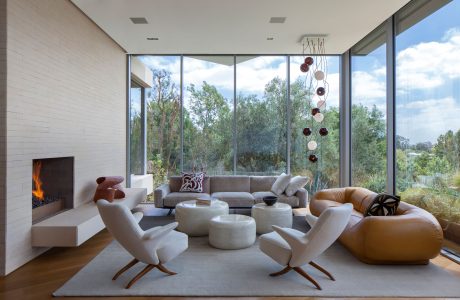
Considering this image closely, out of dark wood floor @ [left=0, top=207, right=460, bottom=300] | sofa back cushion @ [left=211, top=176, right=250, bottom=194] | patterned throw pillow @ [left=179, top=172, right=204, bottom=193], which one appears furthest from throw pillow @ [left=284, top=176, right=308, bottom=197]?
dark wood floor @ [left=0, top=207, right=460, bottom=300]

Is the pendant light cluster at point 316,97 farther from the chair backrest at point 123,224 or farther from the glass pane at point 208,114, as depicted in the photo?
the chair backrest at point 123,224

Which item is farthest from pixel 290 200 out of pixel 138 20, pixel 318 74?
pixel 138 20

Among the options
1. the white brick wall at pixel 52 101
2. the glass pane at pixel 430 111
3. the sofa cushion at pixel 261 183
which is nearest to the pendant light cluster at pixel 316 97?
the sofa cushion at pixel 261 183

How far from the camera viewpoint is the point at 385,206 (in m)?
3.94

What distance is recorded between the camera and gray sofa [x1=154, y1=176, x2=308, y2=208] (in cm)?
564

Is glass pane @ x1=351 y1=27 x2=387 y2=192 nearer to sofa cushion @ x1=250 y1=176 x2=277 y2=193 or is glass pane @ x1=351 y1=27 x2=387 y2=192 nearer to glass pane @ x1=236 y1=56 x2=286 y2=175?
glass pane @ x1=236 y1=56 x2=286 y2=175

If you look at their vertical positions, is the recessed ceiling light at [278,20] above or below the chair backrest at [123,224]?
above

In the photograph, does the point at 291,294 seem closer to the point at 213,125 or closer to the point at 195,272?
the point at 195,272

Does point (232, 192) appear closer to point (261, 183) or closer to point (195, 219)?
point (261, 183)

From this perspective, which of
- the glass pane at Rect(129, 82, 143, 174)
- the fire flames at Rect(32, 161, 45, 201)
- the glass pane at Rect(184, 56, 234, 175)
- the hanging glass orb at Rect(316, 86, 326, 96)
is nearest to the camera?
the fire flames at Rect(32, 161, 45, 201)

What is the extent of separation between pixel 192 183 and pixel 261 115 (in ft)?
7.03

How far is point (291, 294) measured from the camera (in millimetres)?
2801

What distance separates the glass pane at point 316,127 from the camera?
6.96 metres

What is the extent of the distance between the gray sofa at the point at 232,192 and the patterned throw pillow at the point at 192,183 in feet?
0.44
